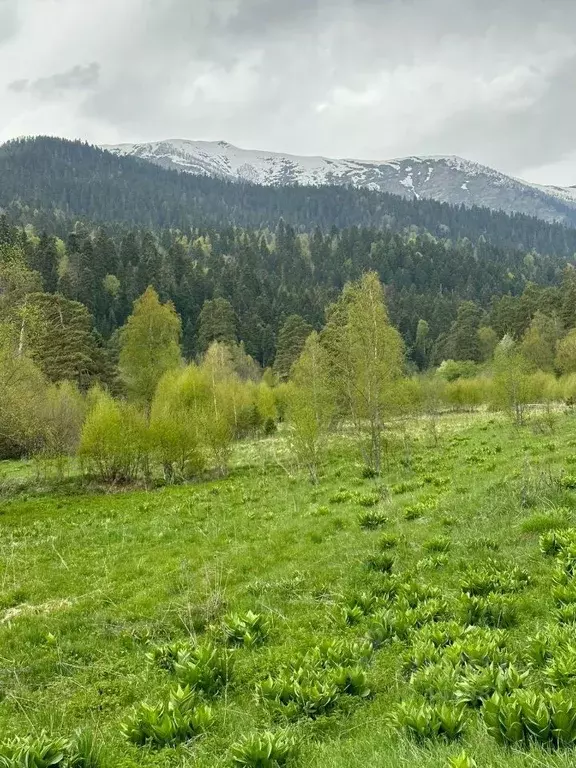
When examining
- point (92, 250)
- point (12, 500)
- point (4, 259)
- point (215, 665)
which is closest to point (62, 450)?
point (12, 500)

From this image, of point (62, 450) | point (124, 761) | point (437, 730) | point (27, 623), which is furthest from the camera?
point (62, 450)

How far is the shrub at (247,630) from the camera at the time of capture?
7937 millimetres

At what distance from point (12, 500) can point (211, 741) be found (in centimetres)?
2726

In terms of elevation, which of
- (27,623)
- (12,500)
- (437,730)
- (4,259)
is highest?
(4,259)

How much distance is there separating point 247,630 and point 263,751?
12.3 feet

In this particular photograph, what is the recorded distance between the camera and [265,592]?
1024 centimetres

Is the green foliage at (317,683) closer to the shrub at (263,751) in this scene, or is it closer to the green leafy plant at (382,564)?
the shrub at (263,751)

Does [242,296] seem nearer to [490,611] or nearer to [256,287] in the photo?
[256,287]

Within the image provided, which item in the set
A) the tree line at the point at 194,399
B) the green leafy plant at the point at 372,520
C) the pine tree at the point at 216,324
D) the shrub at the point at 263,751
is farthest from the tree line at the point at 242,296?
the shrub at the point at 263,751

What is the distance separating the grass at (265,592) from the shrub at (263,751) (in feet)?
0.54

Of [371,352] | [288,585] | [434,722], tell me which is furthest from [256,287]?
[434,722]

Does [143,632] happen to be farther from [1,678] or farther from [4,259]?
[4,259]

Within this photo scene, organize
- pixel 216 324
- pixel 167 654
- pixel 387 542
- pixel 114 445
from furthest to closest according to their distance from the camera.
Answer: pixel 216 324, pixel 114 445, pixel 387 542, pixel 167 654

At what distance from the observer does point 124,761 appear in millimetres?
4871
